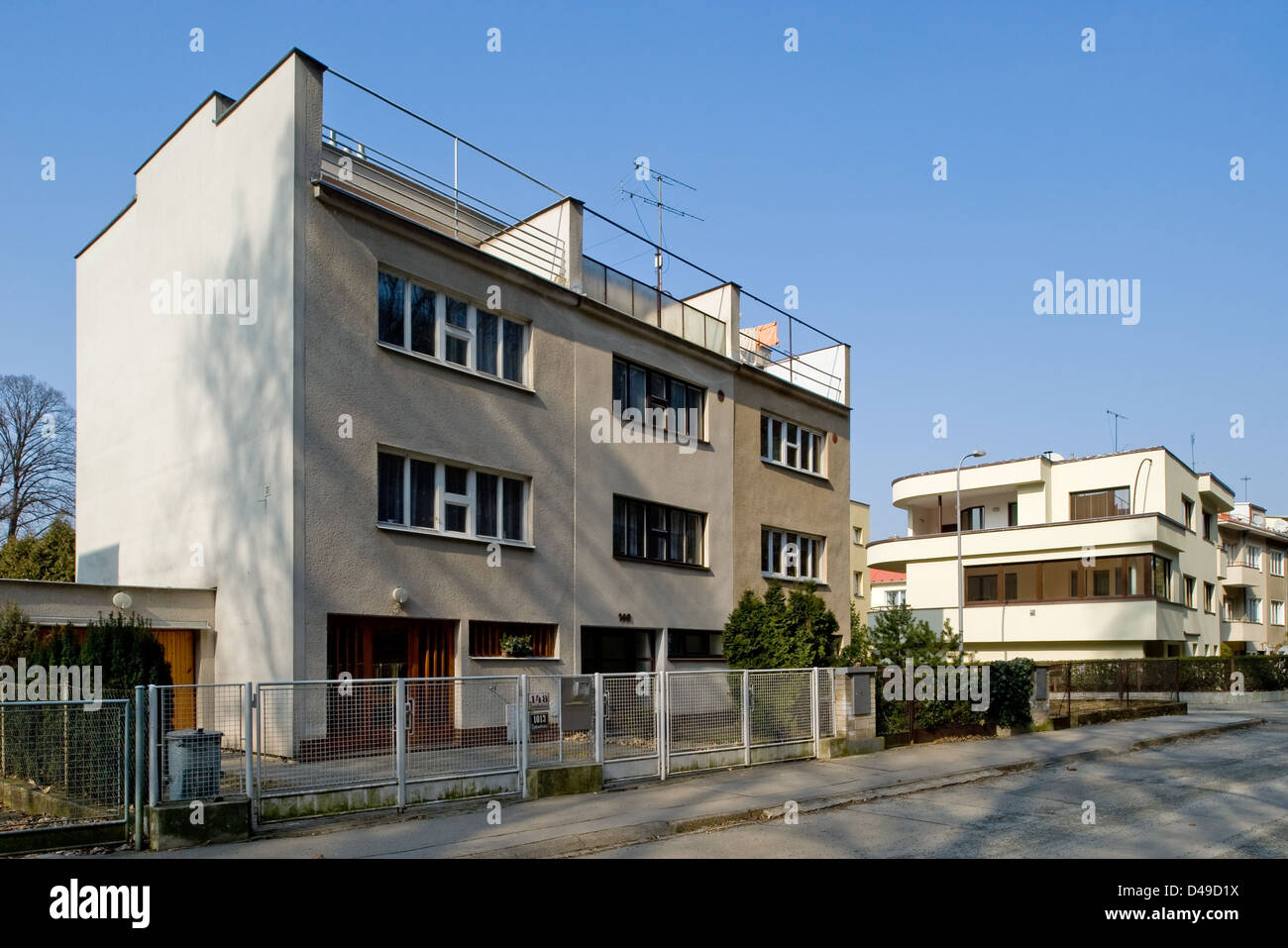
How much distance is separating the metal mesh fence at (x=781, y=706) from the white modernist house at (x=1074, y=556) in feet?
80.0

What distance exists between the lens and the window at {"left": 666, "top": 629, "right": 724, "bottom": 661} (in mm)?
21719

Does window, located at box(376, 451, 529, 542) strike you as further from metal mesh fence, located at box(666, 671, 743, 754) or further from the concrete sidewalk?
the concrete sidewalk

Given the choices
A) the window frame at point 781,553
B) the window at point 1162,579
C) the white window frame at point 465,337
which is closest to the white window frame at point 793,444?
the window frame at point 781,553

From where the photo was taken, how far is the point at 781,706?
1611 centimetres

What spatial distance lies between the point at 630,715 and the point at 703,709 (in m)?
1.57

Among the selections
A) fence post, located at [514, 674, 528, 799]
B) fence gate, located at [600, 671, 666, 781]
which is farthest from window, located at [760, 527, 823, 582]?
fence post, located at [514, 674, 528, 799]

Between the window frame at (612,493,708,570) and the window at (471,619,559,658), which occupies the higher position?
the window frame at (612,493,708,570)

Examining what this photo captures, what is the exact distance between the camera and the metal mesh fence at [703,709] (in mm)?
14312

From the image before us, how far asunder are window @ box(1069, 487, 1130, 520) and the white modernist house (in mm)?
56

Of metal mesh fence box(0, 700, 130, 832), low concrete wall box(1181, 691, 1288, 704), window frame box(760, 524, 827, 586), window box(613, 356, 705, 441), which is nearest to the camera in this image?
metal mesh fence box(0, 700, 130, 832)

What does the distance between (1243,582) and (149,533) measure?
2212 inches

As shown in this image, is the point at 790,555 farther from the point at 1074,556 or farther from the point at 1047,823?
the point at 1074,556

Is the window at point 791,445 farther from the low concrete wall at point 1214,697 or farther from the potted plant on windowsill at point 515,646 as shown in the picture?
the low concrete wall at point 1214,697

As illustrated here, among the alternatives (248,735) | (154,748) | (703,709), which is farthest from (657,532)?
(154,748)
